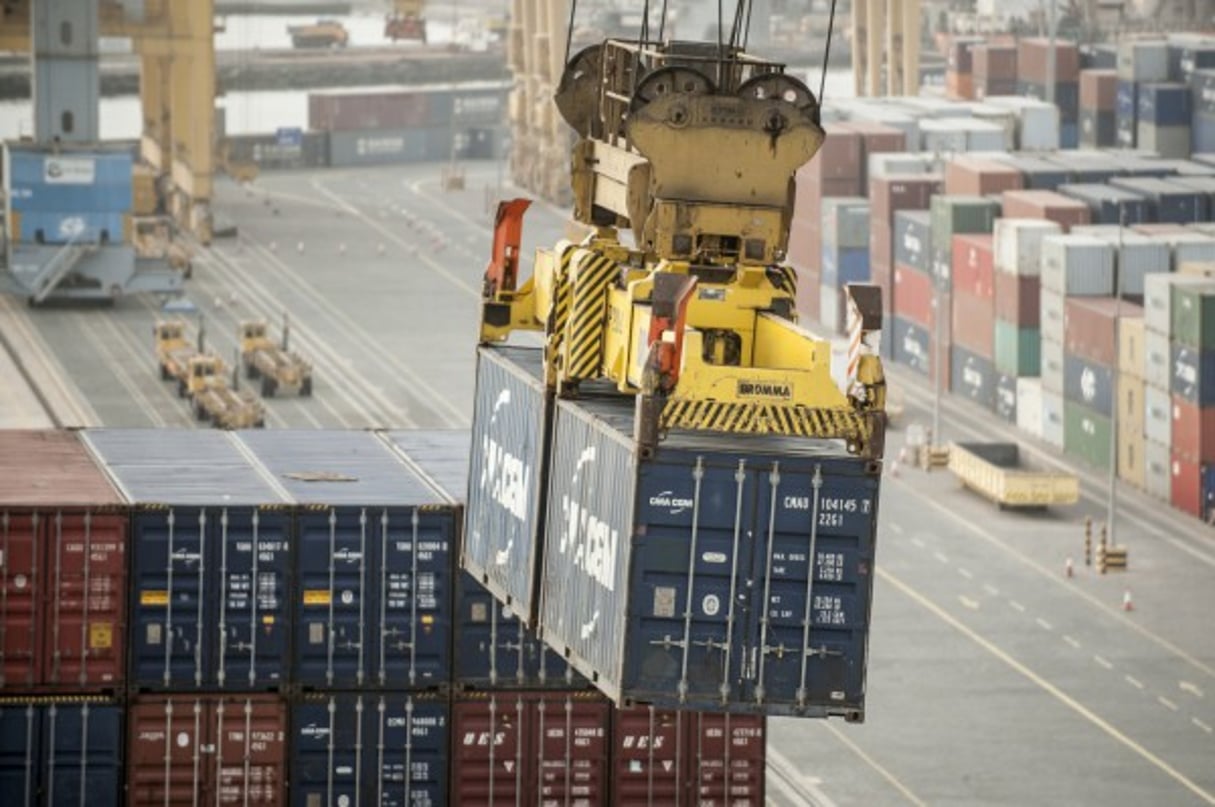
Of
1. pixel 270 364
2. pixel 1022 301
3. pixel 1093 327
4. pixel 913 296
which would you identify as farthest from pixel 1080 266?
pixel 270 364

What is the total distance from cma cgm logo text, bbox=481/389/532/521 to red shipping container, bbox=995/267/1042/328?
8058 centimetres

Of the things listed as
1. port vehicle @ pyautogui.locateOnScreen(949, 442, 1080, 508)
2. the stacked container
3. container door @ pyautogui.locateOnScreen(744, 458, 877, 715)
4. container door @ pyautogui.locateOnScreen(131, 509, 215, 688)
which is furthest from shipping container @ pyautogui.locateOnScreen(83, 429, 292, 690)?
port vehicle @ pyautogui.locateOnScreen(949, 442, 1080, 508)

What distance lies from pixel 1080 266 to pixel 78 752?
7642 cm

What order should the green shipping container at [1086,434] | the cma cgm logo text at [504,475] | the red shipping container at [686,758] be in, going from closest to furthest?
the cma cgm logo text at [504,475], the red shipping container at [686,758], the green shipping container at [1086,434]

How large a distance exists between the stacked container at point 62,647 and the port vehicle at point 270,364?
8029cm

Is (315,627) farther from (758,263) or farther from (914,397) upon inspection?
→ (914,397)

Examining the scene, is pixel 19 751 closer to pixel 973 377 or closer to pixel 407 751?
pixel 407 751

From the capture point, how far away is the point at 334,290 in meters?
196

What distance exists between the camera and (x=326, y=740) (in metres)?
82.8

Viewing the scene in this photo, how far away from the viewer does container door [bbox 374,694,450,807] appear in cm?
8300

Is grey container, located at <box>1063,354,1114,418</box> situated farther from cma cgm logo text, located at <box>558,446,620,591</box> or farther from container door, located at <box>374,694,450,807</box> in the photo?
cma cgm logo text, located at <box>558,446,620,591</box>

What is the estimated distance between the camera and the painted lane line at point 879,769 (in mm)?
99625

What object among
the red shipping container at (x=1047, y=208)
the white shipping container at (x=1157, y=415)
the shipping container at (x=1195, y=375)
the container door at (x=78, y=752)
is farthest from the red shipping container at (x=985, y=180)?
the container door at (x=78, y=752)

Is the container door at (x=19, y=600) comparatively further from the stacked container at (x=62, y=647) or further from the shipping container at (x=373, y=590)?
A: the shipping container at (x=373, y=590)
